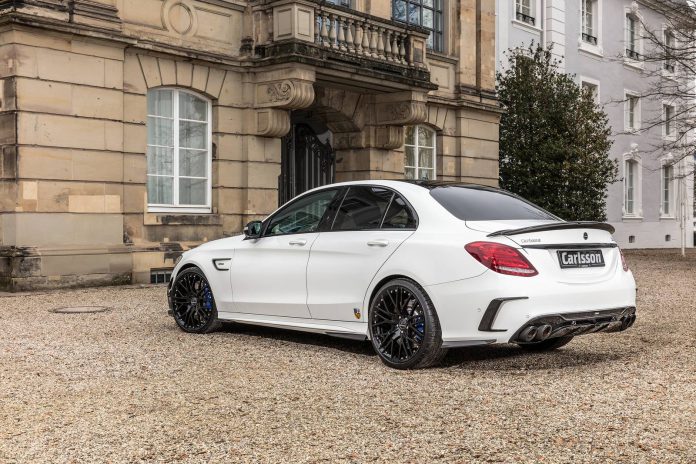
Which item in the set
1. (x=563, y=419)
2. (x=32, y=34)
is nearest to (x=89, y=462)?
(x=563, y=419)

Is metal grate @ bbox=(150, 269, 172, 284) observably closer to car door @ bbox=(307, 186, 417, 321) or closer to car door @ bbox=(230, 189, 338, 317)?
car door @ bbox=(230, 189, 338, 317)

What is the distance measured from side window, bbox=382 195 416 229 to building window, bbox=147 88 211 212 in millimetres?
9122

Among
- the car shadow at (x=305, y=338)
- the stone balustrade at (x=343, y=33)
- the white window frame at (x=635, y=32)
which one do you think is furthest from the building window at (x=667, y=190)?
the car shadow at (x=305, y=338)

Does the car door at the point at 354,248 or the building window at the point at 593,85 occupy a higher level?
the building window at the point at 593,85

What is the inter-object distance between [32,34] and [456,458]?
37.8 feet

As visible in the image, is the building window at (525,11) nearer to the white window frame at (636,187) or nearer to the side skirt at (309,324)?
the white window frame at (636,187)

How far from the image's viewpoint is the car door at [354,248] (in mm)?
7469

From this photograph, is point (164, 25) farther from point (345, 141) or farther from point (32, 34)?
point (345, 141)

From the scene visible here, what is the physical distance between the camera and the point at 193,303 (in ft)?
30.6

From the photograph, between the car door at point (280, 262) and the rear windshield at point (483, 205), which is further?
the car door at point (280, 262)

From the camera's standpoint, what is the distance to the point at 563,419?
17.7 feet

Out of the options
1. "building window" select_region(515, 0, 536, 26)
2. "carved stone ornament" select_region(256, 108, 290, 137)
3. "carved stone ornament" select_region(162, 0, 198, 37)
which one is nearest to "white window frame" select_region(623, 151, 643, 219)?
"building window" select_region(515, 0, 536, 26)

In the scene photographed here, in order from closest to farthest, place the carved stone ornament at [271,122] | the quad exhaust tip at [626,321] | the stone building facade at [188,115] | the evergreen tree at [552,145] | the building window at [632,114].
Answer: the quad exhaust tip at [626,321]
the stone building facade at [188,115]
the carved stone ornament at [271,122]
the evergreen tree at [552,145]
the building window at [632,114]

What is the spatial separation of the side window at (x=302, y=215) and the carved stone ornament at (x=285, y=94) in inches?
330
